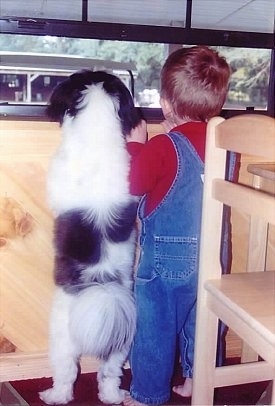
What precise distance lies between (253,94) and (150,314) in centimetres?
91

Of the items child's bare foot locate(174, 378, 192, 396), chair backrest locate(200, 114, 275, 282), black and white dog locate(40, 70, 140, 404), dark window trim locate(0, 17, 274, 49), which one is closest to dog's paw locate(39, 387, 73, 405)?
black and white dog locate(40, 70, 140, 404)

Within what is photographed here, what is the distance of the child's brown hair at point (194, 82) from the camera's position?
134 cm

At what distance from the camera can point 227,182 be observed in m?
1.13

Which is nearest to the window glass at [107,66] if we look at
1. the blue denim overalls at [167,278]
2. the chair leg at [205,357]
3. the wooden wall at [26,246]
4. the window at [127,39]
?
the window at [127,39]

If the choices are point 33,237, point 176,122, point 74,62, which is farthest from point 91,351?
point 74,62

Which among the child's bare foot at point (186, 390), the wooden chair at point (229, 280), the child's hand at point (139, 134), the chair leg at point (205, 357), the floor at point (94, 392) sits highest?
the child's hand at point (139, 134)

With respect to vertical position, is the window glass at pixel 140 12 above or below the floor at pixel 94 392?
above

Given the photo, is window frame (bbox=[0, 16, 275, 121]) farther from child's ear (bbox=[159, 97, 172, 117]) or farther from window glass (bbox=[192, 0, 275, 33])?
child's ear (bbox=[159, 97, 172, 117])

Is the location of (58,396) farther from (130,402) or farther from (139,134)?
(139,134)

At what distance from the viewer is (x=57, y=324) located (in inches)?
55.0

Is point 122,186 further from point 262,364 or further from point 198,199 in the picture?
point 262,364

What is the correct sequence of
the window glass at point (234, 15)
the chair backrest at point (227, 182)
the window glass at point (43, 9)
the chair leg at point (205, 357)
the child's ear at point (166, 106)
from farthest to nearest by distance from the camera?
the window glass at point (234, 15) → the window glass at point (43, 9) → the child's ear at point (166, 106) → the chair leg at point (205, 357) → the chair backrest at point (227, 182)

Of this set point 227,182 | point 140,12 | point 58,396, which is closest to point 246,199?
point 227,182

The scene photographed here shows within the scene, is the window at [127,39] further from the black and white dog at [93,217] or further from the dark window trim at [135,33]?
the black and white dog at [93,217]
